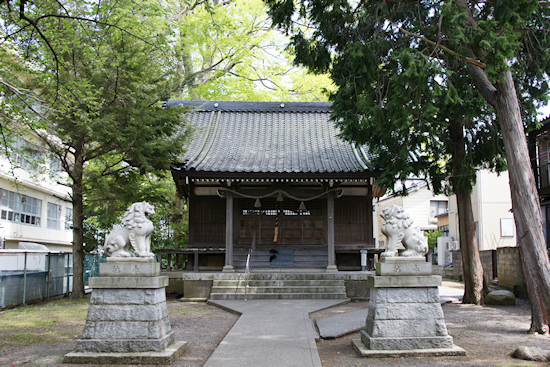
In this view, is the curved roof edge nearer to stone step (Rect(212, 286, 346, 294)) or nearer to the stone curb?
stone step (Rect(212, 286, 346, 294))

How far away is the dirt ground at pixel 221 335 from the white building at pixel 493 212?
12.6 meters

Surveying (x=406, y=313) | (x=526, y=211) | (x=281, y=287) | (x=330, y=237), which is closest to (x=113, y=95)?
(x=281, y=287)

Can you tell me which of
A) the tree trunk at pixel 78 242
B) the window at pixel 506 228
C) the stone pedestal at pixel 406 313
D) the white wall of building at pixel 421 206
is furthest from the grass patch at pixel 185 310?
the white wall of building at pixel 421 206

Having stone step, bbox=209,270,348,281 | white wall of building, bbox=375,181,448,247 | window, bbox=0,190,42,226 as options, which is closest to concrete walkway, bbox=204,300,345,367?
stone step, bbox=209,270,348,281

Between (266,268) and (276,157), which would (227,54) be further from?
(266,268)

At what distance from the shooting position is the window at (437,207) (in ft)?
117

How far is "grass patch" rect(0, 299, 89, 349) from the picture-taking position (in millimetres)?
7523

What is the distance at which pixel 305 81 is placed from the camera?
24734 millimetres

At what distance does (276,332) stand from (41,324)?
484cm

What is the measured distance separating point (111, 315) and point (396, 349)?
413 centimetres

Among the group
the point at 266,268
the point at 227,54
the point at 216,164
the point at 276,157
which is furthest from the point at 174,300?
the point at 227,54

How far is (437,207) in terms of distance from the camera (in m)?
35.9

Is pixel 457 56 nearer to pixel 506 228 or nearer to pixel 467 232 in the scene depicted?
pixel 467 232

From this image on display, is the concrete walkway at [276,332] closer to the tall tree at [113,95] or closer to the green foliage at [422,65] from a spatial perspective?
the green foliage at [422,65]
